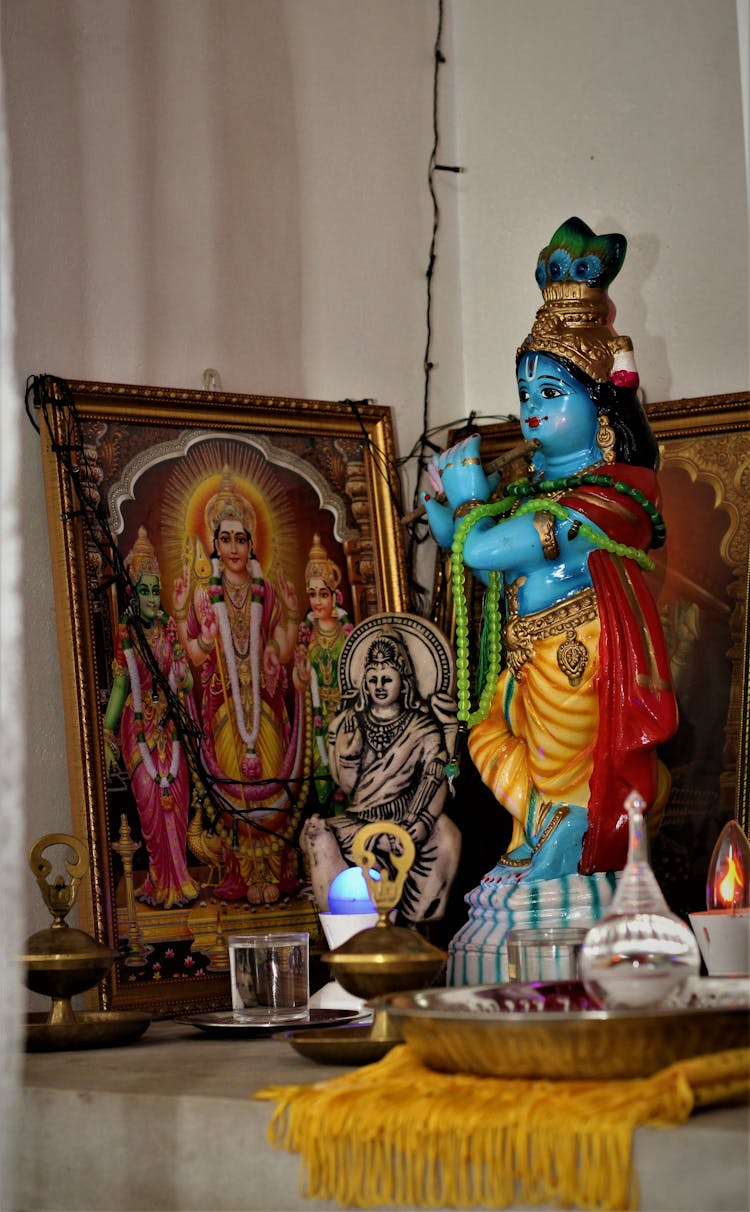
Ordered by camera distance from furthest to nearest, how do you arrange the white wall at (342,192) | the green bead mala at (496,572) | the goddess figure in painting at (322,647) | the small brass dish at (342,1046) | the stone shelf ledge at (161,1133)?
the goddess figure in painting at (322,647) < the white wall at (342,192) < the green bead mala at (496,572) < the small brass dish at (342,1046) < the stone shelf ledge at (161,1133)

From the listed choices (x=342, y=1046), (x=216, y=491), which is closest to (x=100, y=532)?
(x=216, y=491)

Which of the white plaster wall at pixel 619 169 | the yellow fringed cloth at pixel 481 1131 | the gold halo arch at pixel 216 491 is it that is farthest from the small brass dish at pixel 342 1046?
the white plaster wall at pixel 619 169

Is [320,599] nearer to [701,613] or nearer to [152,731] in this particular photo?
[152,731]

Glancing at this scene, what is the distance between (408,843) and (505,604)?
0.88 meters

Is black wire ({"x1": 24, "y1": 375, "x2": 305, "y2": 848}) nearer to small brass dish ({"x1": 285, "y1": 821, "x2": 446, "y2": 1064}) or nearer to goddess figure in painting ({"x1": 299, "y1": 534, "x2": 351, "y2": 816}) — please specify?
goddess figure in painting ({"x1": 299, "y1": 534, "x2": 351, "y2": 816})

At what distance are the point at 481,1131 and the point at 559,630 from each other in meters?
1.27

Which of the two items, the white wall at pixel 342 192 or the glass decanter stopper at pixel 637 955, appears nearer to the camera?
the glass decanter stopper at pixel 637 955

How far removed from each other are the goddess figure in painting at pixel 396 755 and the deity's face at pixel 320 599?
0.62 ft

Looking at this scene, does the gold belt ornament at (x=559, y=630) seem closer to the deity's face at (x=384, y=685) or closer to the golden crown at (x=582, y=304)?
the deity's face at (x=384, y=685)

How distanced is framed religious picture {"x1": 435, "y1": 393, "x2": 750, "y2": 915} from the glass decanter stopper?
1195mm

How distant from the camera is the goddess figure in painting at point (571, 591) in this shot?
8.84 feet

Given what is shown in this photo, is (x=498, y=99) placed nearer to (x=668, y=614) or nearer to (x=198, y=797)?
(x=668, y=614)

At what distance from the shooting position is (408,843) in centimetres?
222

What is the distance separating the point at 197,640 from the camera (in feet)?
9.96
